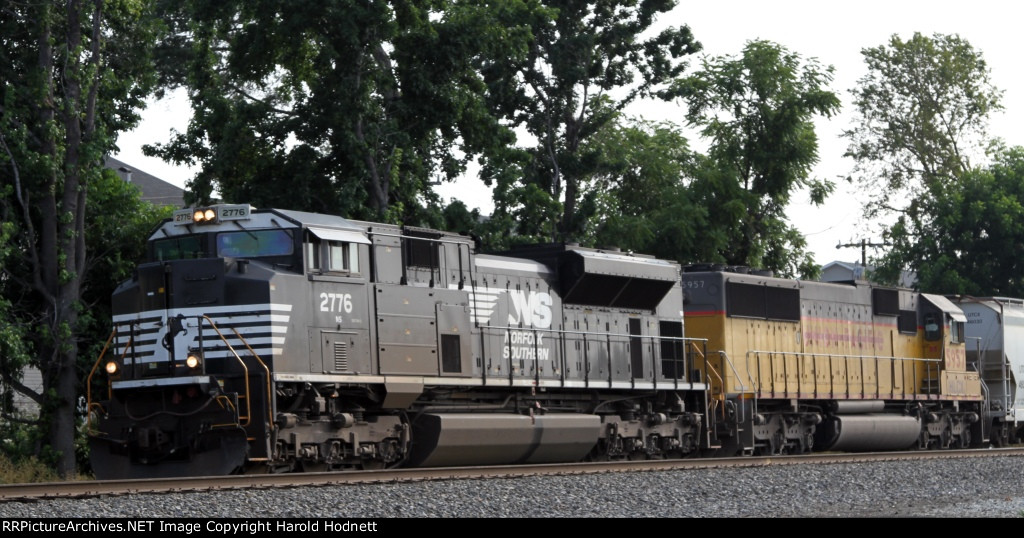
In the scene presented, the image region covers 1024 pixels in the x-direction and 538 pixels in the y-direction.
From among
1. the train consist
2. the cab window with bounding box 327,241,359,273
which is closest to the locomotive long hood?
the train consist

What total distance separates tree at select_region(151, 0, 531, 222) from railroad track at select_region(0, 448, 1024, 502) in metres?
8.35

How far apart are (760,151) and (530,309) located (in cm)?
1915

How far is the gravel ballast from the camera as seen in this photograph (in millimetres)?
10625

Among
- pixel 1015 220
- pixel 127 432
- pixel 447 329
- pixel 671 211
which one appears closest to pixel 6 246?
pixel 127 432

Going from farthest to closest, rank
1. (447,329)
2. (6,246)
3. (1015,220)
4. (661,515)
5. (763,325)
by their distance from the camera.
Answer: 1. (1015,220)
2. (763,325)
3. (6,246)
4. (447,329)
5. (661,515)

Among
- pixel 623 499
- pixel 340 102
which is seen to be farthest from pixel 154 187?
pixel 623 499

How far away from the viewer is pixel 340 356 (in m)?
14.8

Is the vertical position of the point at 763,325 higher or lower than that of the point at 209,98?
lower

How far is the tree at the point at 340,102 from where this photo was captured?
24.0 meters

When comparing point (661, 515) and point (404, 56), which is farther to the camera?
point (404, 56)

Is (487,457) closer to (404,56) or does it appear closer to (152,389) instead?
(152,389)

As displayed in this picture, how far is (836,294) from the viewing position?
78.2 feet

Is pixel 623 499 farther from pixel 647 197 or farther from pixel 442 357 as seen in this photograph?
pixel 647 197

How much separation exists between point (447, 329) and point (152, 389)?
362 centimetres
